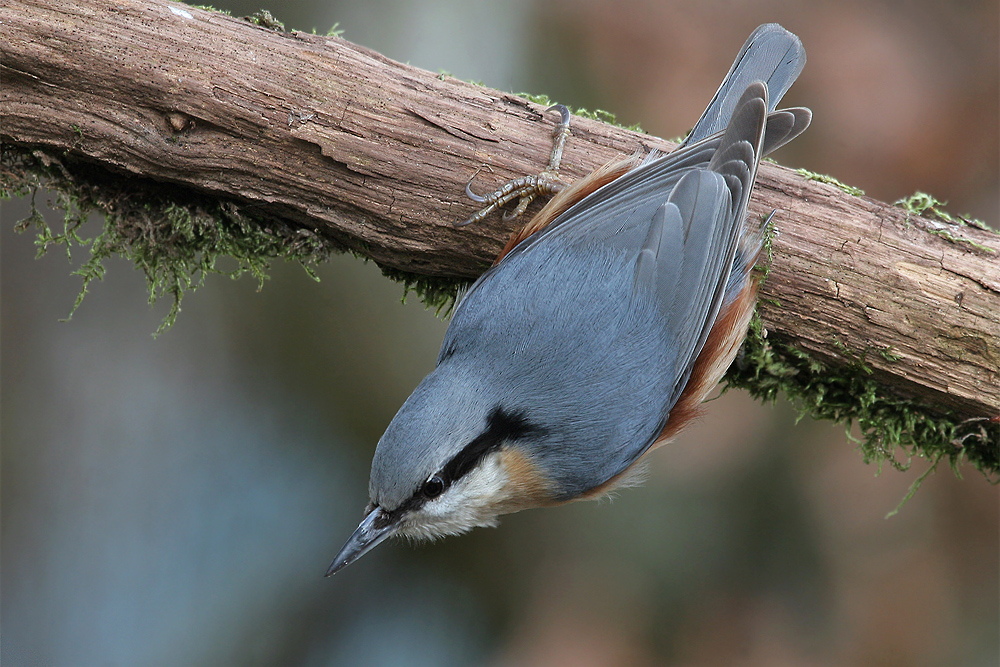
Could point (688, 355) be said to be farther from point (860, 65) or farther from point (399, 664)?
point (860, 65)

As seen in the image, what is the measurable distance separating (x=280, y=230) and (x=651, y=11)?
3116 millimetres

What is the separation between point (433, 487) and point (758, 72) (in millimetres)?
1909

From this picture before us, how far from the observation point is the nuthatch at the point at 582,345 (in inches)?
78.0

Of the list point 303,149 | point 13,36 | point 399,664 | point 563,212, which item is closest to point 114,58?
point 13,36

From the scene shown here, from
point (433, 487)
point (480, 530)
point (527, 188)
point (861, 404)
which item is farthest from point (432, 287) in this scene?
point (480, 530)

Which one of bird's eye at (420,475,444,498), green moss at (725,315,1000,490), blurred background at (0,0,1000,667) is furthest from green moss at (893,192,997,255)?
bird's eye at (420,475,444,498)

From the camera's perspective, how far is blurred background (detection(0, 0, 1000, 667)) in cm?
344

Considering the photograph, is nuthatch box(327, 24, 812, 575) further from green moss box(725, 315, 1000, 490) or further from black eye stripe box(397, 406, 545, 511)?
green moss box(725, 315, 1000, 490)

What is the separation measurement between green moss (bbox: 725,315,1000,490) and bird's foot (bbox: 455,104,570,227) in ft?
2.67

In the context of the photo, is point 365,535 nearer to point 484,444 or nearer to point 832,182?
point 484,444

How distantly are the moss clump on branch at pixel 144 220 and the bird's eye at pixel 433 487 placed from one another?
871 mm

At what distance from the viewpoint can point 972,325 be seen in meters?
2.21

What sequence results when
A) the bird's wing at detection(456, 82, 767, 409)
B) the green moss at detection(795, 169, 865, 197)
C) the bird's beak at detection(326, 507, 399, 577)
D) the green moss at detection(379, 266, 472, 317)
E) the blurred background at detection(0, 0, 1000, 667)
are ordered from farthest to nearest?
the blurred background at detection(0, 0, 1000, 667) < the green moss at detection(379, 266, 472, 317) < the green moss at detection(795, 169, 865, 197) < the bird's wing at detection(456, 82, 767, 409) < the bird's beak at detection(326, 507, 399, 577)

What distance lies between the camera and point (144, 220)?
7.73ft
